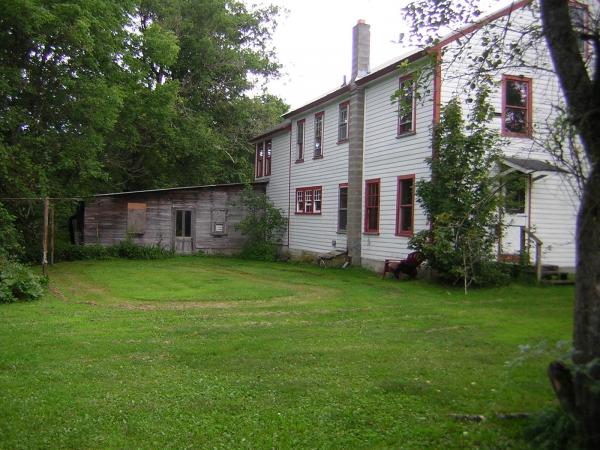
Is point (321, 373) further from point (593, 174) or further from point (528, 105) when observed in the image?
point (528, 105)

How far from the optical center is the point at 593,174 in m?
3.89

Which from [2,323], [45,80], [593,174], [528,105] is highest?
[45,80]

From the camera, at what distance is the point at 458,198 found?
1386cm

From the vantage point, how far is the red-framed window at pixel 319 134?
22.3 metres

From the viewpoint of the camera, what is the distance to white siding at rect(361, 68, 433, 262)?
624 inches

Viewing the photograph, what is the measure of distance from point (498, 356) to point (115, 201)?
831 inches

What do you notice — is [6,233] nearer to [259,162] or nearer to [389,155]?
[389,155]

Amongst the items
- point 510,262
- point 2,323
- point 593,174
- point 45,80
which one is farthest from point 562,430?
point 45,80

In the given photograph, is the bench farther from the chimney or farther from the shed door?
the shed door

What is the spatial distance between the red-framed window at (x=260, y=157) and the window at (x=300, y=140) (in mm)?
4683

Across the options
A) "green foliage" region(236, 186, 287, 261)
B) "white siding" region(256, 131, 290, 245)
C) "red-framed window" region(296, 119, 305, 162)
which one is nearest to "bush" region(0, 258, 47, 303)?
"green foliage" region(236, 186, 287, 261)

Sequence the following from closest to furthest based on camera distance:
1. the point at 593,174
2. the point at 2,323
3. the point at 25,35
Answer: the point at 593,174
the point at 2,323
the point at 25,35

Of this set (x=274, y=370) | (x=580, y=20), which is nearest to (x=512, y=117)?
(x=580, y=20)

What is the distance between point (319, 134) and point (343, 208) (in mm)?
3788
